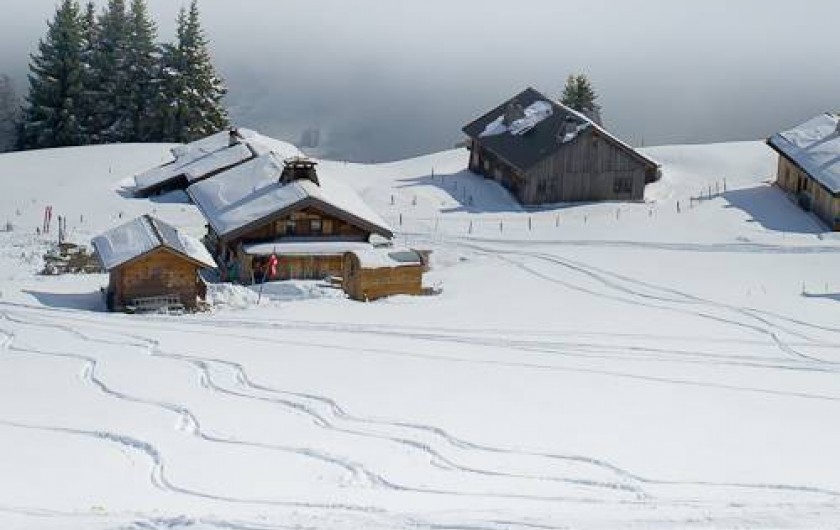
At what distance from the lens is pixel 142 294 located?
1646 inches

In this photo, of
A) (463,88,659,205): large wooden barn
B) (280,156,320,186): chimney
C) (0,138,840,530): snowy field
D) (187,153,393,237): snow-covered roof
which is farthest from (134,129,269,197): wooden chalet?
(463,88,659,205): large wooden barn

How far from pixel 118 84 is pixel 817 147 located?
44.9 meters

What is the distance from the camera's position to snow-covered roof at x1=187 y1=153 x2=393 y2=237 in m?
48.6

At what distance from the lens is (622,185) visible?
6450 centimetres

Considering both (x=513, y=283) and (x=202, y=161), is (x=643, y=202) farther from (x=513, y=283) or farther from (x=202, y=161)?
(x=202, y=161)

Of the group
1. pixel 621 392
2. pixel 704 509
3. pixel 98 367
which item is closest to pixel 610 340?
pixel 621 392

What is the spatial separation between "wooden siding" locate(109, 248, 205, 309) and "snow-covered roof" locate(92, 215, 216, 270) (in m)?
0.25

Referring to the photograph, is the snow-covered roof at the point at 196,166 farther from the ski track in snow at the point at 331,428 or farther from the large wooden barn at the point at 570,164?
the ski track in snow at the point at 331,428

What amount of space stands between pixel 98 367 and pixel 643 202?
39.3 meters

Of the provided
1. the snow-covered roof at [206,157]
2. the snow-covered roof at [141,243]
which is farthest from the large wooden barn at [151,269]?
the snow-covered roof at [206,157]

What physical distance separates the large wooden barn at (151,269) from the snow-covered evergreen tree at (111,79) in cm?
3813

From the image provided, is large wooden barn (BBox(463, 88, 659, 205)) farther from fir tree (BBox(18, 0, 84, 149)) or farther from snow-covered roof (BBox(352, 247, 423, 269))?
fir tree (BBox(18, 0, 84, 149))

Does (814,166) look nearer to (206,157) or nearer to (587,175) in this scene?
(587,175)

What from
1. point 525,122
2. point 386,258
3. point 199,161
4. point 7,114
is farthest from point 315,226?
point 7,114
